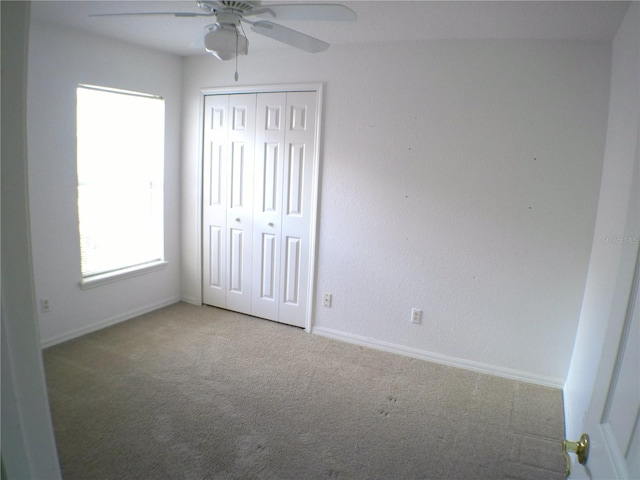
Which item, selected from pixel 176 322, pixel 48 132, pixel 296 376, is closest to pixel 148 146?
pixel 48 132

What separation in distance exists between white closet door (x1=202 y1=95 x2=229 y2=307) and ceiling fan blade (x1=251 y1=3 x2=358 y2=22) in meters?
2.11

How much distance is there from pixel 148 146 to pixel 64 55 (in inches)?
40.2

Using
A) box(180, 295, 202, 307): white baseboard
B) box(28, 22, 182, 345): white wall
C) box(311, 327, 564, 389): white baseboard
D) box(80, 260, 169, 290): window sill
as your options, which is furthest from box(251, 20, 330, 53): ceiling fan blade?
box(180, 295, 202, 307): white baseboard

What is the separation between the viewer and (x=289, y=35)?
6.91 ft

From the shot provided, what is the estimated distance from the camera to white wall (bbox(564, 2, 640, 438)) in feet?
6.34

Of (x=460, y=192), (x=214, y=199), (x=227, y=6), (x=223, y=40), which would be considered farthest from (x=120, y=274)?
(x=460, y=192)

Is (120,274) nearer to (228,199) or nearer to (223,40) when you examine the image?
(228,199)

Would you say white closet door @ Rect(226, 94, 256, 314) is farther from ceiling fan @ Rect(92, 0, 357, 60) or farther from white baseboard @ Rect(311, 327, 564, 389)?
ceiling fan @ Rect(92, 0, 357, 60)

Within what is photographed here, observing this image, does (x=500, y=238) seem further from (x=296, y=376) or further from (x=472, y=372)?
(x=296, y=376)

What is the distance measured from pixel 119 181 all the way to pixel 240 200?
1093mm

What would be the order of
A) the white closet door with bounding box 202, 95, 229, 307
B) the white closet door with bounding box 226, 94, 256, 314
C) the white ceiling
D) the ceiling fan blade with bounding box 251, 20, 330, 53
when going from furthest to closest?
the white closet door with bounding box 202, 95, 229, 307, the white closet door with bounding box 226, 94, 256, 314, the white ceiling, the ceiling fan blade with bounding box 251, 20, 330, 53

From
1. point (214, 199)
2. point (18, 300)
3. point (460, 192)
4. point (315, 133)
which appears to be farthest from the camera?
point (214, 199)

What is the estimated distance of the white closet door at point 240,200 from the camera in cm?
386

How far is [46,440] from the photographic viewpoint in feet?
1.93
